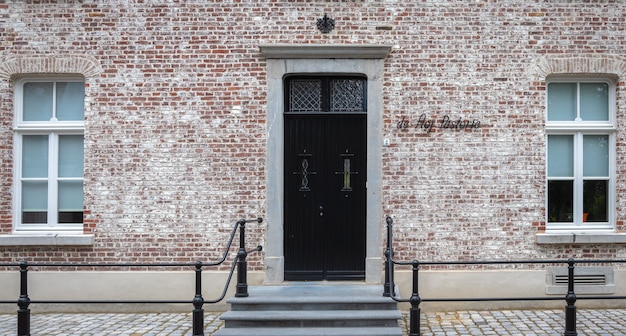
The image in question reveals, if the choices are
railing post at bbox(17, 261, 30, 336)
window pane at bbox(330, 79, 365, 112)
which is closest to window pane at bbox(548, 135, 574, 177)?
window pane at bbox(330, 79, 365, 112)

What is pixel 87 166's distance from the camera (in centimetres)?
780

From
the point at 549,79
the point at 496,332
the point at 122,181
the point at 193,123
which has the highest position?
the point at 549,79

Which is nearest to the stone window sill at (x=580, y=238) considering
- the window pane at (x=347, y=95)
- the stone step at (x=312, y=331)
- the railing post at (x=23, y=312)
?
the stone step at (x=312, y=331)

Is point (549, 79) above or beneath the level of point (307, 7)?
beneath

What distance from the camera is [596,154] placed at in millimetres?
8000

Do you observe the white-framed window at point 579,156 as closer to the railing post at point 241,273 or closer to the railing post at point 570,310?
the railing post at point 570,310

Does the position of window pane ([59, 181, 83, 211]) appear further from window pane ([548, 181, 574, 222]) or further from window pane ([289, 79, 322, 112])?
window pane ([548, 181, 574, 222])

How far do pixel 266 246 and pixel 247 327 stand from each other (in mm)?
1486

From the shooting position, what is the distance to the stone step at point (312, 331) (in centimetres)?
619

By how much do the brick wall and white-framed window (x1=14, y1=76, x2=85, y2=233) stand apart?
0.29 m

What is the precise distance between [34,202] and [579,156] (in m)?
7.92

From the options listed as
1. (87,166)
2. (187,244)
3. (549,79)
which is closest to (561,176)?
(549,79)

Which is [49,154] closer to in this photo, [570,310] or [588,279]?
[570,310]

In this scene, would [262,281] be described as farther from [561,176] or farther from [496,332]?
[561,176]
